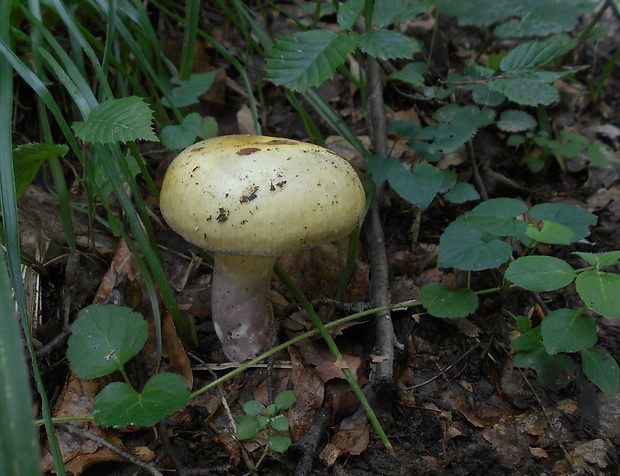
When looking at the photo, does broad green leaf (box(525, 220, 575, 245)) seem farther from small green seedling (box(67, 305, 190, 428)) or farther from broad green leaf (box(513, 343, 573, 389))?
small green seedling (box(67, 305, 190, 428))

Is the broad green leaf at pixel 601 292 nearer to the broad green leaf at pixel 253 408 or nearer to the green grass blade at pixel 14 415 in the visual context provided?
the broad green leaf at pixel 253 408

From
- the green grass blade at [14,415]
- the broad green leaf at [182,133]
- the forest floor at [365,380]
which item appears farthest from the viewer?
the broad green leaf at [182,133]

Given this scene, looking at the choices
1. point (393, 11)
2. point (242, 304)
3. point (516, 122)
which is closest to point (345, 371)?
point (242, 304)

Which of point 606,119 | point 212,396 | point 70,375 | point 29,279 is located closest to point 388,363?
point 212,396

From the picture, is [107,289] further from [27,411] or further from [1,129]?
[27,411]

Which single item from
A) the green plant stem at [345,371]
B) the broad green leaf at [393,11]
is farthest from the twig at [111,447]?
the broad green leaf at [393,11]

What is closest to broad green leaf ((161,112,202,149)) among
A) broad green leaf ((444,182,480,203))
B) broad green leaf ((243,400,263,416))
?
broad green leaf ((243,400,263,416))

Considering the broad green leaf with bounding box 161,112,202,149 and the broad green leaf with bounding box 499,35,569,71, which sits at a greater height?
the broad green leaf with bounding box 499,35,569,71
